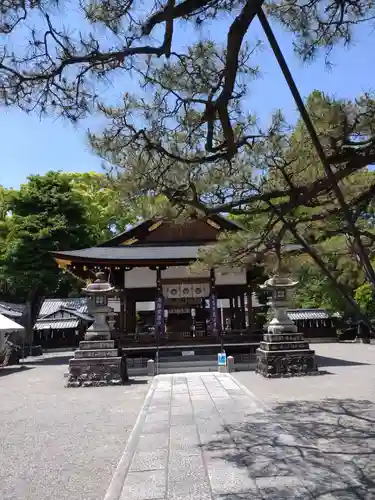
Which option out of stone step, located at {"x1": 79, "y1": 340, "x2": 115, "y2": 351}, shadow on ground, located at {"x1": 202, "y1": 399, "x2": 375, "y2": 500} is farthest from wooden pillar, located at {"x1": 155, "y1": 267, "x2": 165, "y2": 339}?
shadow on ground, located at {"x1": 202, "y1": 399, "x2": 375, "y2": 500}

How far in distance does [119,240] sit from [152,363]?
21.3ft

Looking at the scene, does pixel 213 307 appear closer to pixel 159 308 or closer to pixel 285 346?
pixel 159 308

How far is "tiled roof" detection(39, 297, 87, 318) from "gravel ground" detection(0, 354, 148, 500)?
21.5 m

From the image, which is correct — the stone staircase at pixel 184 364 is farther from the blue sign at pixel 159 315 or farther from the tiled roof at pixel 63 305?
the tiled roof at pixel 63 305

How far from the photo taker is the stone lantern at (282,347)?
12500 millimetres

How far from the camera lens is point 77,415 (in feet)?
26.9

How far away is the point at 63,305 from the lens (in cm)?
3403

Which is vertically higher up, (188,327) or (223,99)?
(223,99)

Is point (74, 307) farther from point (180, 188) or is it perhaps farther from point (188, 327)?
point (180, 188)

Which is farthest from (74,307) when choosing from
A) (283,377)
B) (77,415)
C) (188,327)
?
(77,415)

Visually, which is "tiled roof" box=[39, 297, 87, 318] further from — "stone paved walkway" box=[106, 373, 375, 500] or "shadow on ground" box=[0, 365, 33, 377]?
"stone paved walkway" box=[106, 373, 375, 500]

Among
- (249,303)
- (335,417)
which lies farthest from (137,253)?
(335,417)

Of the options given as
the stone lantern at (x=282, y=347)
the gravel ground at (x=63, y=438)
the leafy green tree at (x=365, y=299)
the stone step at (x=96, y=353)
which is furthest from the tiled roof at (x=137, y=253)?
the leafy green tree at (x=365, y=299)

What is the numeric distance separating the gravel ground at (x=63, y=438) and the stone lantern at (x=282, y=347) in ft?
11.8
